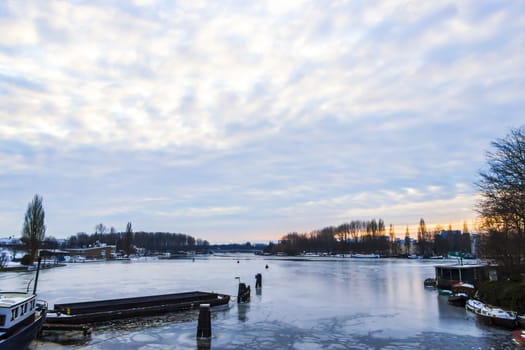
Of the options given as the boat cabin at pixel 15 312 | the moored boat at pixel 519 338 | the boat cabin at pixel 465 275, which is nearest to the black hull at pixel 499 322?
the moored boat at pixel 519 338

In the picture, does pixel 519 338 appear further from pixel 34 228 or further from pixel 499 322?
pixel 34 228

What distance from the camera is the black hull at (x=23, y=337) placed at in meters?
13.4

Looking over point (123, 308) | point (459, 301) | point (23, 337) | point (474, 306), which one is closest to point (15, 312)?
point (23, 337)

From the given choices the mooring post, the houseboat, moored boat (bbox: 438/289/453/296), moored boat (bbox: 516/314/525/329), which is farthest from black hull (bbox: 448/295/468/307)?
the houseboat

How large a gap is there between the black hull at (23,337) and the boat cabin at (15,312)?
0.28 m

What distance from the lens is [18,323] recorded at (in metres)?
14.8

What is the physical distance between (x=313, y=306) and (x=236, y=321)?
7.08 meters

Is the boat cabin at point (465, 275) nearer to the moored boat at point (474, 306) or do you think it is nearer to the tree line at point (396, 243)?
the moored boat at point (474, 306)

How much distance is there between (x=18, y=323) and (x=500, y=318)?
20.9 meters

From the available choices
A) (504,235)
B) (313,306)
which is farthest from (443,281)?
(313,306)

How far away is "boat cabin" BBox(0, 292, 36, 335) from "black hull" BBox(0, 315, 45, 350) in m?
0.28

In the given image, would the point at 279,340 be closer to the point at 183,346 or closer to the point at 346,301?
the point at 183,346

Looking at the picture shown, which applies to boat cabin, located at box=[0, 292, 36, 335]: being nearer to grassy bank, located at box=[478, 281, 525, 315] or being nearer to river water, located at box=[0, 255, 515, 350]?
river water, located at box=[0, 255, 515, 350]

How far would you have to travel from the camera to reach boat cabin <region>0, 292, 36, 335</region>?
1398 centimetres
